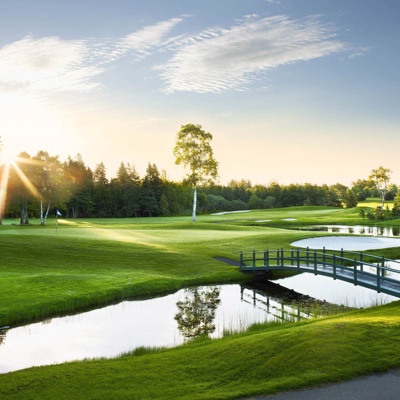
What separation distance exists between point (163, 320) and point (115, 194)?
330ft

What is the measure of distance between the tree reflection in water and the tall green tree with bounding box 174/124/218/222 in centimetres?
3920

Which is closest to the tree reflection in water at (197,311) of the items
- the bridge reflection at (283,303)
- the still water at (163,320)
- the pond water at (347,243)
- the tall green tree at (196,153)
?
the still water at (163,320)

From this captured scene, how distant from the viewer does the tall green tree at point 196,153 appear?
6694 centimetres

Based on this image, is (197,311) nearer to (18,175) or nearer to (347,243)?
(347,243)

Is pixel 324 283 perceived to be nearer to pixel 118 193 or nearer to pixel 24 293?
pixel 24 293

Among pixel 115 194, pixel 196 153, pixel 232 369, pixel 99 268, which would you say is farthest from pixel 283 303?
pixel 115 194

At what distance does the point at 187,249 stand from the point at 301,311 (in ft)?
60.8

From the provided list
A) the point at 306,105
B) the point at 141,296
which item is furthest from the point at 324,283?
the point at 306,105

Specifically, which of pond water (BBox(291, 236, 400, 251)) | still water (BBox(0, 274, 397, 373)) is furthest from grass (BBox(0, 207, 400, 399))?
pond water (BBox(291, 236, 400, 251))

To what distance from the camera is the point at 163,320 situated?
70.0ft

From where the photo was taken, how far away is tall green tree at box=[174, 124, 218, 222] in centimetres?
6694

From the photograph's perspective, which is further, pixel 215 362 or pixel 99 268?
pixel 99 268

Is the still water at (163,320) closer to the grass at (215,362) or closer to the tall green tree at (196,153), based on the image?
the grass at (215,362)

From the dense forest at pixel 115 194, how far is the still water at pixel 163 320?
42171 millimetres
